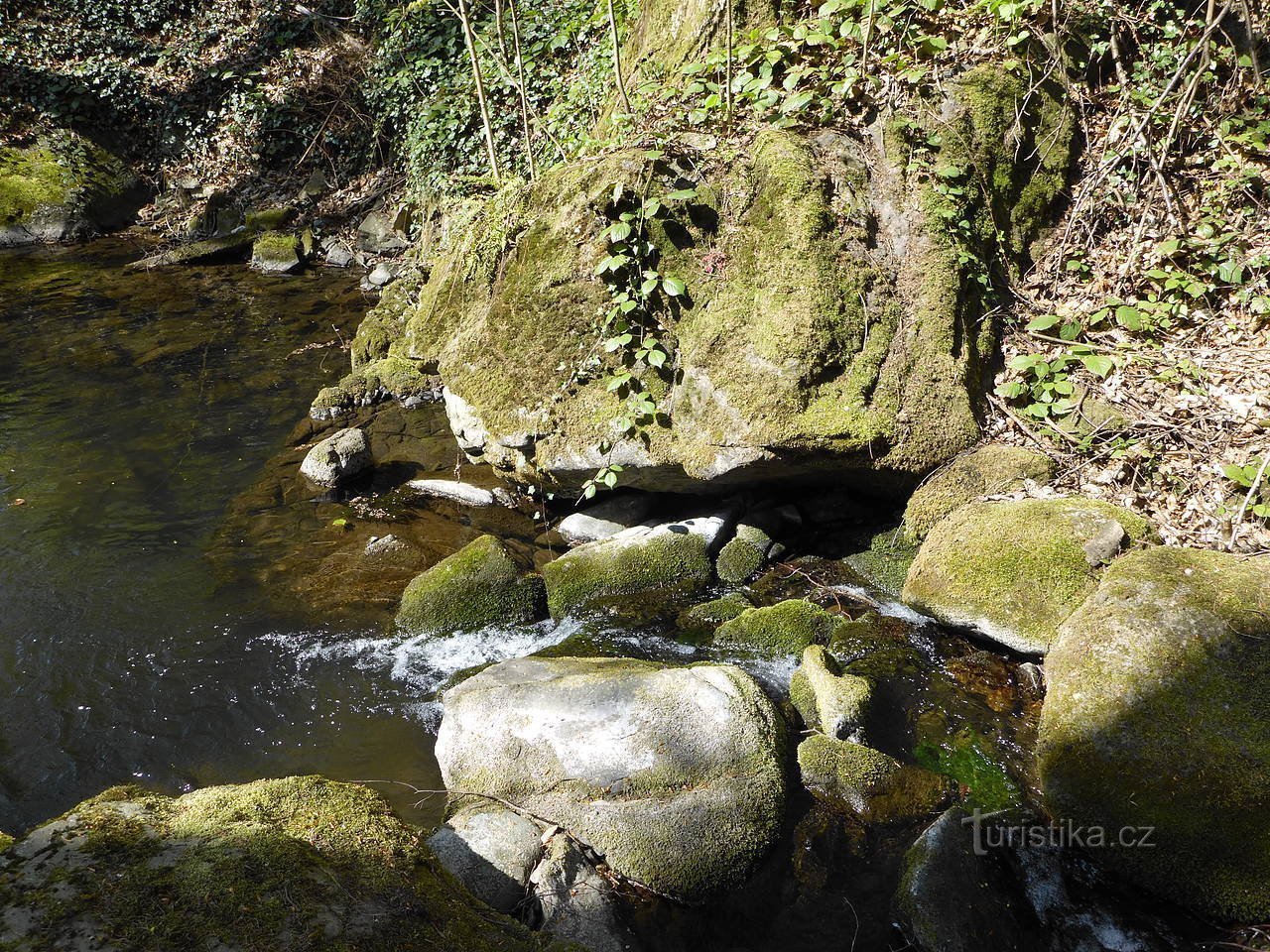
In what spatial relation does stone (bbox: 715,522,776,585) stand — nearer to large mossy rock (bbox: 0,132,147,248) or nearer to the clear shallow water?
the clear shallow water

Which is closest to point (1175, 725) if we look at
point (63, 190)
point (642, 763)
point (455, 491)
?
point (642, 763)

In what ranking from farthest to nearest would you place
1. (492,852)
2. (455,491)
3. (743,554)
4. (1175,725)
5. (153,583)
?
(455,491)
(153,583)
(743,554)
(1175,725)
(492,852)

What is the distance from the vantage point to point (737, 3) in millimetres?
6570

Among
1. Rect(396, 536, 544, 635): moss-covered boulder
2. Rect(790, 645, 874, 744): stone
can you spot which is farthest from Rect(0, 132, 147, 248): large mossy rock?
Rect(790, 645, 874, 744): stone

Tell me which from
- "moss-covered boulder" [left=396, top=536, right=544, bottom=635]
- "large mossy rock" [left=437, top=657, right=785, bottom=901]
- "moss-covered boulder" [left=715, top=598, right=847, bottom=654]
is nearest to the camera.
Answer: "large mossy rock" [left=437, top=657, right=785, bottom=901]

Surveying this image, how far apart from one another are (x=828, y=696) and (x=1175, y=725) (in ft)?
5.18

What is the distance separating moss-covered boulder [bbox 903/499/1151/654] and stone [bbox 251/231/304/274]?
12.1 meters

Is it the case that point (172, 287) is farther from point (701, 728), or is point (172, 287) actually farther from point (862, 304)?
point (701, 728)

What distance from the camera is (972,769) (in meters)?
4.08

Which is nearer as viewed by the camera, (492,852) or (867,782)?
(492,852)

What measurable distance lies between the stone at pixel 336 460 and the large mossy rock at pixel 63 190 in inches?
454

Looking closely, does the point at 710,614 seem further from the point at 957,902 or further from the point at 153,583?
the point at 153,583

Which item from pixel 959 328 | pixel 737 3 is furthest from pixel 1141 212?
pixel 737 3

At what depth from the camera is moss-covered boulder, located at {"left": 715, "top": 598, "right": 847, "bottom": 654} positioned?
4.95 m
